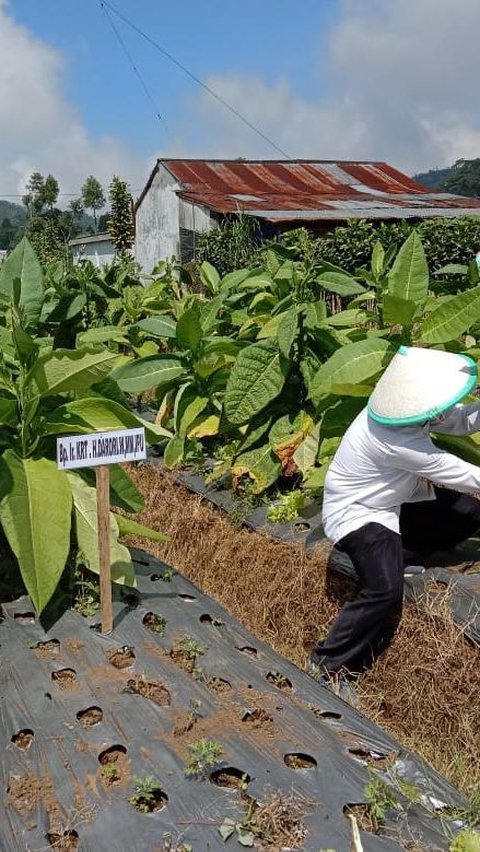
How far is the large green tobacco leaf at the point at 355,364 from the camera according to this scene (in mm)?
3084

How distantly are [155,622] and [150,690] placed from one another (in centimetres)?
38

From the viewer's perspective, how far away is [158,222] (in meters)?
18.4

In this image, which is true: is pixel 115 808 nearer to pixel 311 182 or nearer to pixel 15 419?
pixel 15 419

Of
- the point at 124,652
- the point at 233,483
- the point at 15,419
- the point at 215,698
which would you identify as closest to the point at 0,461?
the point at 15,419

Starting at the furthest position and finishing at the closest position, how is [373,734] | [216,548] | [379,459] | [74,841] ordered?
[216,548]
[379,459]
[373,734]
[74,841]

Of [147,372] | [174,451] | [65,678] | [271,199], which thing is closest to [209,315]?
[147,372]

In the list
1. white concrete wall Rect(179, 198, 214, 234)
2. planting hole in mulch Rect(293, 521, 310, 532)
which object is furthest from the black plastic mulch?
white concrete wall Rect(179, 198, 214, 234)

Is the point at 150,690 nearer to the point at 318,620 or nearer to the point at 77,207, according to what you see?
the point at 318,620

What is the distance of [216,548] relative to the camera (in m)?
3.63

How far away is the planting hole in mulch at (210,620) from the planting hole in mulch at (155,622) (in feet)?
0.37

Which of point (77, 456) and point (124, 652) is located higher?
point (77, 456)

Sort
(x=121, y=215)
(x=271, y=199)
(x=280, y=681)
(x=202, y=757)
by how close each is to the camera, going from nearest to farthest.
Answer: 1. (x=202, y=757)
2. (x=280, y=681)
3. (x=271, y=199)
4. (x=121, y=215)

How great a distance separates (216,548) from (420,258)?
56.3 inches

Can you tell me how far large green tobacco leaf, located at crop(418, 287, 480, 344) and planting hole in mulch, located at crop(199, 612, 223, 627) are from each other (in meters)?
1.24
